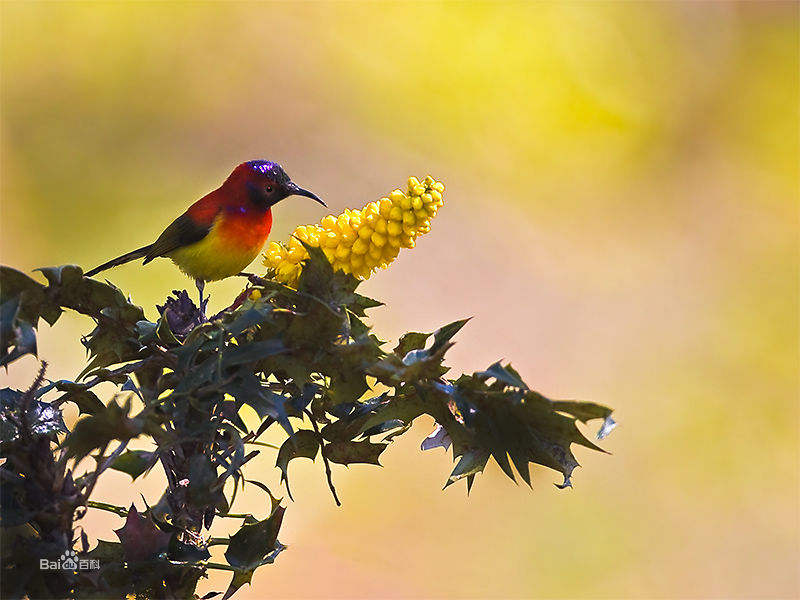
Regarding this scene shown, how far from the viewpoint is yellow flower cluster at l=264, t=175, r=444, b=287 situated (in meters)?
0.47

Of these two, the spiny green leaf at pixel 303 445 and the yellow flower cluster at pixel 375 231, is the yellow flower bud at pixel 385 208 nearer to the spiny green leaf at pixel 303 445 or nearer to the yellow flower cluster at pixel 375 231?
the yellow flower cluster at pixel 375 231

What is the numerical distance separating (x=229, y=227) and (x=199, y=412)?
35cm

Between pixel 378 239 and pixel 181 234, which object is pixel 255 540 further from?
pixel 181 234

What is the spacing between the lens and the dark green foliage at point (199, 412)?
0.38 metres

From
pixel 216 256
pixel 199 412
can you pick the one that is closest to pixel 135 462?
pixel 199 412

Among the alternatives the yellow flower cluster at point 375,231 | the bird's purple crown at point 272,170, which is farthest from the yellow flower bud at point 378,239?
the bird's purple crown at point 272,170

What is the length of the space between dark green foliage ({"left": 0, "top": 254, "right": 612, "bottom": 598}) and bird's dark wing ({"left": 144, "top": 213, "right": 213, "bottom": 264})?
0.92 ft

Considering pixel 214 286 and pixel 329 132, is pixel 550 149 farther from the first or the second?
pixel 214 286

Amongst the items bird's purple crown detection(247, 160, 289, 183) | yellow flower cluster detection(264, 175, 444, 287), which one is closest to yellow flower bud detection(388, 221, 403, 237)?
yellow flower cluster detection(264, 175, 444, 287)

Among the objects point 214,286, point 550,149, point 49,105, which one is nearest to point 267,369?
point 214,286

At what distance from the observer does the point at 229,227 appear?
0.73 m

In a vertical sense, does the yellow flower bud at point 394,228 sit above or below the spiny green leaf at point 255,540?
above

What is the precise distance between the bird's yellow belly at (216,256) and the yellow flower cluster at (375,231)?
238mm

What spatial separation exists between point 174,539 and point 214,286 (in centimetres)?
83
